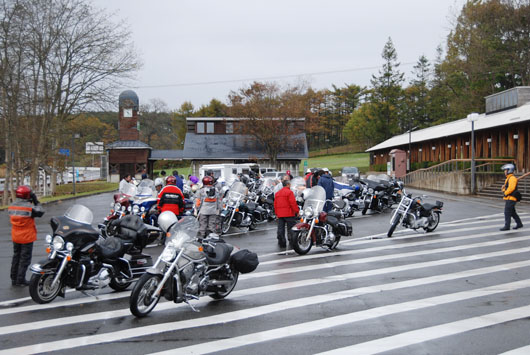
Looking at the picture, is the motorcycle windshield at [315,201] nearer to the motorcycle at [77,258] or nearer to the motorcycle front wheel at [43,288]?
the motorcycle at [77,258]

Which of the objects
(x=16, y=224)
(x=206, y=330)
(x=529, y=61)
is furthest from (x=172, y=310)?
(x=529, y=61)

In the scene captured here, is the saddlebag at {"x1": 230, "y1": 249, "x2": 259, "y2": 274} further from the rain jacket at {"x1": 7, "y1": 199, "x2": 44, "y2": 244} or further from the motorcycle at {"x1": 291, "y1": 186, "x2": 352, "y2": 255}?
the motorcycle at {"x1": 291, "y1": 186, "x2": 352, "y2": 255}

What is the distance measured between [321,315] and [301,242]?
17.3 feet

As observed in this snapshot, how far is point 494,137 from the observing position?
36.5 meters

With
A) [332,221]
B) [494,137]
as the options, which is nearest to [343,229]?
[332,221]

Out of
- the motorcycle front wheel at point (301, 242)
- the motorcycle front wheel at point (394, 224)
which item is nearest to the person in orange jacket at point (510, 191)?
the motorcycle front wheel at point (394, 224)

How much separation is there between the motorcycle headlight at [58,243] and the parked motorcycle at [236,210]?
878 centimetres

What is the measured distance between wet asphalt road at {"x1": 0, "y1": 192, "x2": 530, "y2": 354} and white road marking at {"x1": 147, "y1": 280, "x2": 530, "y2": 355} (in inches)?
0.5

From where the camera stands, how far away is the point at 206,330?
6.66 metres

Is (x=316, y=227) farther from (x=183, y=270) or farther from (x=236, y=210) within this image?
(x=183, y=270)

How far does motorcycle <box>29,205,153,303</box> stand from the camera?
781 cm

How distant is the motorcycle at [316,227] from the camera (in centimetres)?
1236

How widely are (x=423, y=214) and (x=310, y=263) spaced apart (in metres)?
5.56

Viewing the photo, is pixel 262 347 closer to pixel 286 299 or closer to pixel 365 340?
pixel 365 340
